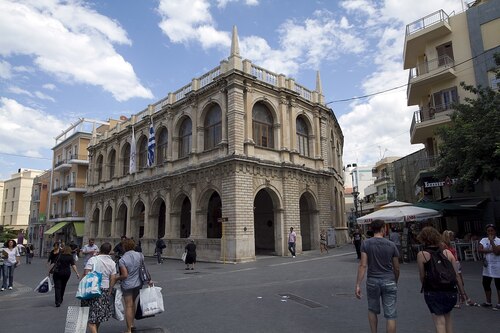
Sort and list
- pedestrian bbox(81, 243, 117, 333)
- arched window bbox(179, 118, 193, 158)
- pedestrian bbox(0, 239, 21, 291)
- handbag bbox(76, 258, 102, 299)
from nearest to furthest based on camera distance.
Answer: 1. handbag bbox(76, 258, 102, 299)
2. pedestrian bbox(81, 243, 117, 333)
3. pedestrian bbox(0, 239, 21, 291)
4. arched window bbox(179, 118, 193, 158)

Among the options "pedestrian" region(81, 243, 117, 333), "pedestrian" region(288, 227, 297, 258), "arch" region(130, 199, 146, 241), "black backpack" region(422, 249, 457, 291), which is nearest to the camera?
"black backpack" region(422, 249, 457, 291)

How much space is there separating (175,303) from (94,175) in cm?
3217

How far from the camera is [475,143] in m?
12.2

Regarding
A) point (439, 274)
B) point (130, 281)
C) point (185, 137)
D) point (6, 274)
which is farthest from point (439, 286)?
point (185, 137)

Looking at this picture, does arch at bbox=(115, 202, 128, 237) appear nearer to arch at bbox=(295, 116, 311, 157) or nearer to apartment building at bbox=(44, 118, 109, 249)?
apartment building at bbox=(44, 118, 109, 249)

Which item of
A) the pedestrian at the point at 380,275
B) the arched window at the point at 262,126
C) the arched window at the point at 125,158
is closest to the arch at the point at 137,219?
the arched window at the point at 125,158

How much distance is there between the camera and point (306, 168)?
2389 centimetres

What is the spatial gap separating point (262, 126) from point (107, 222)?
2084 cm

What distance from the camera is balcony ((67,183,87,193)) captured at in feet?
130

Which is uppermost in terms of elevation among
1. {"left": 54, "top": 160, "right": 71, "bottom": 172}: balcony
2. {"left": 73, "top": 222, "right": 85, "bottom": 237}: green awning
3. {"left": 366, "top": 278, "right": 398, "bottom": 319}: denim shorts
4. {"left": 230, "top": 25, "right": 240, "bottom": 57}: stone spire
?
{"left": 230, "top": 25, "right": 240, "bottom": 57}: stone spire

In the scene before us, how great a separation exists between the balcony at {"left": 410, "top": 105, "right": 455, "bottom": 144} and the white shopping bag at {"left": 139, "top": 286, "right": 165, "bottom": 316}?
18.0m

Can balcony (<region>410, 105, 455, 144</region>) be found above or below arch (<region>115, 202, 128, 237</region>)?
above

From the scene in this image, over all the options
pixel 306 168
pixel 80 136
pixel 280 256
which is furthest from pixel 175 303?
pixel 80 136

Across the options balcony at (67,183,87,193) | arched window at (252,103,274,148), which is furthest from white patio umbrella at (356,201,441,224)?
balcony at (67,183,87,193)
